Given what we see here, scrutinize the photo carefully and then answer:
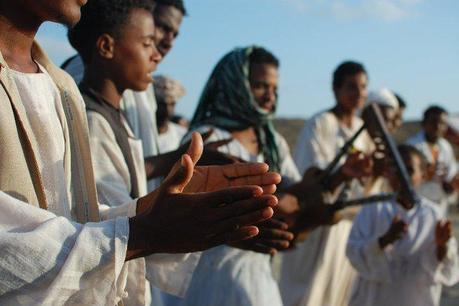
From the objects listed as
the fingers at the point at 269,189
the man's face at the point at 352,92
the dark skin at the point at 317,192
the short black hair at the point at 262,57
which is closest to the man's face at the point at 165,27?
the short black hair at the point at 262,57

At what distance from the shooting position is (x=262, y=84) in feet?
16.9

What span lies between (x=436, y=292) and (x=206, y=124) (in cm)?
241

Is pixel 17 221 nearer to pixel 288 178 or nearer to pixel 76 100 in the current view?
pixel 76 100

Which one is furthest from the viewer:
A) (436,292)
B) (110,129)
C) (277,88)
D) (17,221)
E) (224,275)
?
(436,292)

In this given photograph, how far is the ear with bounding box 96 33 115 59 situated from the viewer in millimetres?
3727

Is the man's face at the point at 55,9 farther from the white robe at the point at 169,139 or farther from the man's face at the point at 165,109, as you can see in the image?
the man's face at the point at 165,109

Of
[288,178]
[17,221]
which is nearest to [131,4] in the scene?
[288,178]

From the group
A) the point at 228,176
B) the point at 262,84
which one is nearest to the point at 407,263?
the point at 262,84

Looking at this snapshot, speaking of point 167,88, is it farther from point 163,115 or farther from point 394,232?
point 394,232

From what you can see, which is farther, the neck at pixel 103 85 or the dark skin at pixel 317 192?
the dark skin at pixel 317 192

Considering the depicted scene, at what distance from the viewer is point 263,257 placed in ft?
14.6

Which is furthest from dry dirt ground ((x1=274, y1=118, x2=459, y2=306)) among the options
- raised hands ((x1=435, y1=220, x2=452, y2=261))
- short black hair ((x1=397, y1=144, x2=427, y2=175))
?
raised hands ((x1=435, y1=220, x2=452, y2=261))

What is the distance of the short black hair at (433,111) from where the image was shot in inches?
A: 436

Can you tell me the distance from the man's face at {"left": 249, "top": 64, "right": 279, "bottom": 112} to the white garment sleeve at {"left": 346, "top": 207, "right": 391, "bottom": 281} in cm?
156
